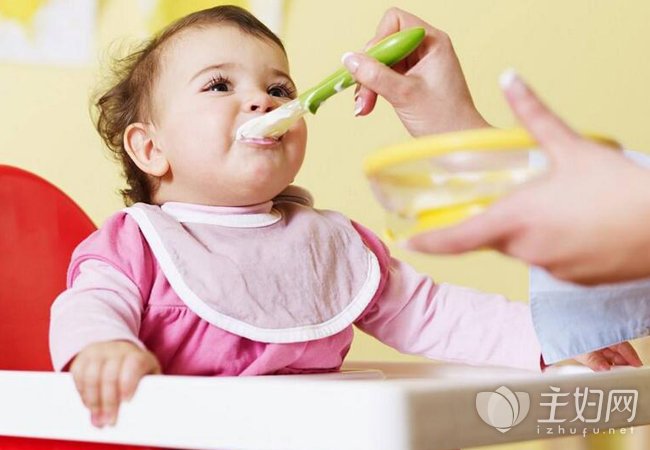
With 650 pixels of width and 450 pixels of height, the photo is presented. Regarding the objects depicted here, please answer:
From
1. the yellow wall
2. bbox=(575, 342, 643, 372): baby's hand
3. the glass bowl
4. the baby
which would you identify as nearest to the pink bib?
the baby

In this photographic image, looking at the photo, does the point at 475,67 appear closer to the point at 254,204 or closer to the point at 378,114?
the point at 378,114

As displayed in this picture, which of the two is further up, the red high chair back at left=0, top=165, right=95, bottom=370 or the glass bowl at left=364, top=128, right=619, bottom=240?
the glass bowl at left=364, top=128, right=619, bottom=240

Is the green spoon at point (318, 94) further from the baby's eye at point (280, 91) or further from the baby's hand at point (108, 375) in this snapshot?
the baby's hand at point (108, 375)

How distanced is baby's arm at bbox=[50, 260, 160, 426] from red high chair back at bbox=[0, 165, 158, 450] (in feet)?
0.70

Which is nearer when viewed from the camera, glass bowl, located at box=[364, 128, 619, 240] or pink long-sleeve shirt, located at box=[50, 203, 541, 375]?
glass bowl, located at box=[364, 128, 619, 240]

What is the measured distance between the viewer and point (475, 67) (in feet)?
5.50

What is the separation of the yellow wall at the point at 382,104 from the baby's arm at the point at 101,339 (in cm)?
87

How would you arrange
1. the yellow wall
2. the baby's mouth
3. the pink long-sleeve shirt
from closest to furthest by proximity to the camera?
the pink long-sleeve shirt
the baby's mouth
the yellow wall

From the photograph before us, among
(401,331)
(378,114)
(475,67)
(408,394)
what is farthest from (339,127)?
(408,394)

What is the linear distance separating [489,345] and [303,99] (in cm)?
30

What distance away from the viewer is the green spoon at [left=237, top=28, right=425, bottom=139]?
0.86 m

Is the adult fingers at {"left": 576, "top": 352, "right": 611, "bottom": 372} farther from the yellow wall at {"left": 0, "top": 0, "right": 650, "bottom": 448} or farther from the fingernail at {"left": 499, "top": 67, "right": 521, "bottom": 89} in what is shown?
the yellow wall at {"left": 0, "top": 0, "right": 650, "bottom": 448}

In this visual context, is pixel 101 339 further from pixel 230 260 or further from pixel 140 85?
pixel 140 85

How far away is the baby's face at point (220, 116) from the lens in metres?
0.91
